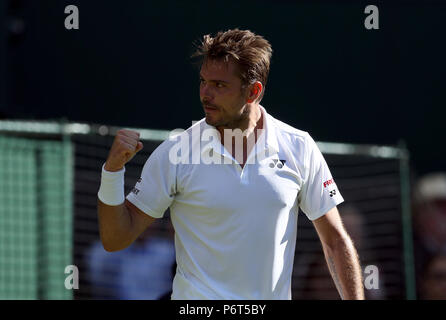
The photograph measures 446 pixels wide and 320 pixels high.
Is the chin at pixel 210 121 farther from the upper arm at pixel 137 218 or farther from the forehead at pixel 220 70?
the upper arm at pixel 137 218

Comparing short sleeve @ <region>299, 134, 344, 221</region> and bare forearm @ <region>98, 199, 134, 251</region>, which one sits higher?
short sleeve @ <region>299, 134, 344, 221</region>

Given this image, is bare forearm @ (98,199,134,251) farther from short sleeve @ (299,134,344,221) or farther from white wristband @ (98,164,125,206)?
short sleeve @ (299,134,344,221)

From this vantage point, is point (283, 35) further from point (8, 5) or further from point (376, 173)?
point (8, 5)

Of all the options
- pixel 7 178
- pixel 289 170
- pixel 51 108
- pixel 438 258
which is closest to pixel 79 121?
pixel 51 108

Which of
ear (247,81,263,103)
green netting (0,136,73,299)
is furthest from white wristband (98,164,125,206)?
green netting (0,136,73,299)

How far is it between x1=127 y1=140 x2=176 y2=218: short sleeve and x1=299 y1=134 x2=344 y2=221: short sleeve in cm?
62

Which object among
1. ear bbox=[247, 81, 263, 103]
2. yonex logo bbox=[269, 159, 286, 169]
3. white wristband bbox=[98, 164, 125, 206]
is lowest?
white wristband bbox=[98, 164, 125, 206]

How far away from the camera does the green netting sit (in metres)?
6.63

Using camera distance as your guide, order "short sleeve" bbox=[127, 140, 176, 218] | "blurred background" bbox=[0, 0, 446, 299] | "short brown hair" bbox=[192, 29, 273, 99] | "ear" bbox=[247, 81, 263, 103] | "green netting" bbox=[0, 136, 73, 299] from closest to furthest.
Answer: "short sleeve" bbox=[127, 140, 176, 218] → "short brown hair" bbox=[192, 29, 273, 99] → "ear" bbox=[247, 81, 263, 103] → "green netting" bbox=[0, 136, 73, 299] → "blurred background" bbox=[0, 0, 446, 299]

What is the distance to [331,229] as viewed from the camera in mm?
4477

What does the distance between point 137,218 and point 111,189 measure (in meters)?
0.24

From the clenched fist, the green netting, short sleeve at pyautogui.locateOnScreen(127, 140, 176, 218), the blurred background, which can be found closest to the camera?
the clenched fist

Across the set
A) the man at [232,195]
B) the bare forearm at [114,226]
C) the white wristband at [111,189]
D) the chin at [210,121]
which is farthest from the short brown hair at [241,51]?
the bare forearm at [114,226]

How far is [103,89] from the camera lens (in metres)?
8.33
